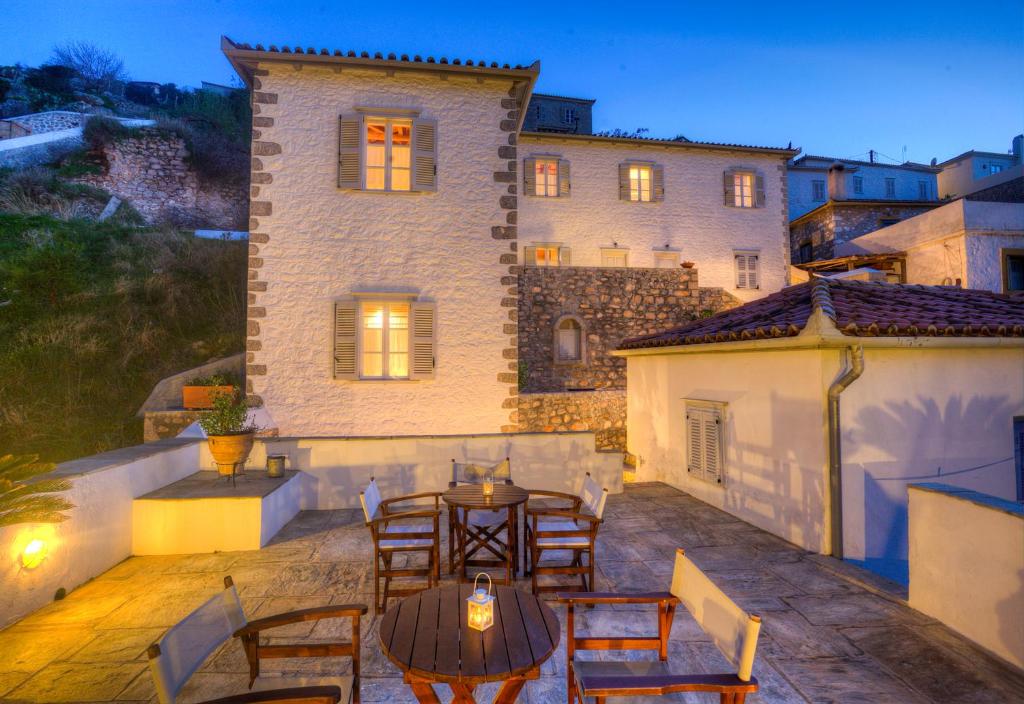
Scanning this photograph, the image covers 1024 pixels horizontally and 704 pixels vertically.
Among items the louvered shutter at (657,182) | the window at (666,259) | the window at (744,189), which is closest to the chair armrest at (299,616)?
the window at (666,259)

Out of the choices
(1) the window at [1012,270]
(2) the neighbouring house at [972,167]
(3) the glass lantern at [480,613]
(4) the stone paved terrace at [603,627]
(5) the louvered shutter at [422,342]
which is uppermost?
(2) the neighbouring house at [972,167]

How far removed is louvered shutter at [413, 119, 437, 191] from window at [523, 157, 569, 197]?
6.69 metres

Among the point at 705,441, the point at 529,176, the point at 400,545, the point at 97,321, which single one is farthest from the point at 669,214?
the point at 97,321

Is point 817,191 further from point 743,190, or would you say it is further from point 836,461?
point 836,461

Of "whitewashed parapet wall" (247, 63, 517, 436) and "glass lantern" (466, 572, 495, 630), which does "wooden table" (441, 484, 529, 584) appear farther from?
"whitewashed parapet wall" (247, 63, 517, 436)

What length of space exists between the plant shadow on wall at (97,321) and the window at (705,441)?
34.1 feet

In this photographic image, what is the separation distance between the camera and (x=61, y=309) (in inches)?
412

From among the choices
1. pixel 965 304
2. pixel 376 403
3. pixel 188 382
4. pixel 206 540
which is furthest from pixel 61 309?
pixel 965 304

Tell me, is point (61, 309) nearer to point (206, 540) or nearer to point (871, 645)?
point (206, 540)

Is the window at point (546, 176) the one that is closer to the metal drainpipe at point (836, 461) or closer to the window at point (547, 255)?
the window at point (547, 255)

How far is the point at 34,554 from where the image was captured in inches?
138

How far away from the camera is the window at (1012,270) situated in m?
12.8

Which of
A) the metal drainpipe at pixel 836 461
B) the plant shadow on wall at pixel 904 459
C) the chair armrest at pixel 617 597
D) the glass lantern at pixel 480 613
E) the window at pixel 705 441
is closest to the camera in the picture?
Result: the glass lantern at pixel 480 613

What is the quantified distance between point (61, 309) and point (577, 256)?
13.1 m
